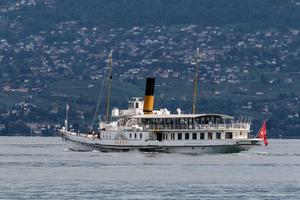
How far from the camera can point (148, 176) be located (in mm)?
144625

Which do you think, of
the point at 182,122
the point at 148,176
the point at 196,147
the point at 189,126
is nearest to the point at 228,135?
the point at 196,147

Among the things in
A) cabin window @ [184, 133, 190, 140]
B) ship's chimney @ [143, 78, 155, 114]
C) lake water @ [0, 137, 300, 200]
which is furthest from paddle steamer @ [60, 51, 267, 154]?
lake water @ [0, 137, 300, 200]

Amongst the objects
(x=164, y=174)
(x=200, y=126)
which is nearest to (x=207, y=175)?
(x=164, y=174)

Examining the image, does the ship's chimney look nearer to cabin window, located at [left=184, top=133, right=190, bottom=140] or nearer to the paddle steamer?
the paddle steamer

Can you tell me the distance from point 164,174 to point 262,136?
46.7 meters

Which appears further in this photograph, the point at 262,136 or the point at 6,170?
the point at 262,136

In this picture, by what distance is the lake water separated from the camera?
125062 mm

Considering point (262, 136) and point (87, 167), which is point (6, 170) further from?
point (262, 136)

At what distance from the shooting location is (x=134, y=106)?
196 metres

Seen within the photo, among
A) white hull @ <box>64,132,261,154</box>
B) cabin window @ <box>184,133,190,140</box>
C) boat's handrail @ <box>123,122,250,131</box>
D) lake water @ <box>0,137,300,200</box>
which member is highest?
boat's handrail @ <box>123,122,250,131</box>

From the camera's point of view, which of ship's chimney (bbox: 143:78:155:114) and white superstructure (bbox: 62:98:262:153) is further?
ship's chimney (bbox: 143:78:155:114)

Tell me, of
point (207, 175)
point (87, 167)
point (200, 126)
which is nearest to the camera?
point (207, 175)

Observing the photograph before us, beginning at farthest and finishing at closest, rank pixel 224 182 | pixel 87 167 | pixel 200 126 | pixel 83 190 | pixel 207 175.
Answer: pixel 200 126 < pixel 87 167 < pixel 207 175 < pixel 224 182 < pixel 83 190

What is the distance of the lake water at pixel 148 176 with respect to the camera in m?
125
